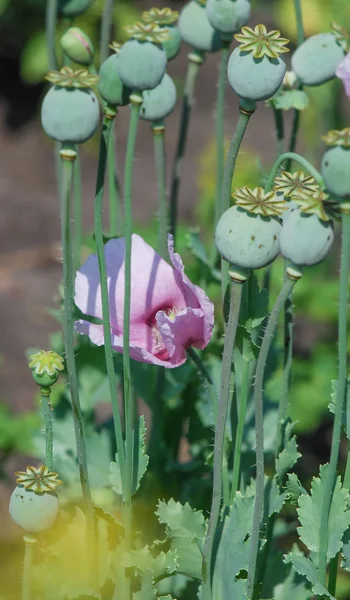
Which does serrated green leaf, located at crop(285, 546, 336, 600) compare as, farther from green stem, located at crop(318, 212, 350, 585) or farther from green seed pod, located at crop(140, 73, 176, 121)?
green seed pod, located at crop(140, 73, 176, 121)

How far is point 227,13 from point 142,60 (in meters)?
0.17

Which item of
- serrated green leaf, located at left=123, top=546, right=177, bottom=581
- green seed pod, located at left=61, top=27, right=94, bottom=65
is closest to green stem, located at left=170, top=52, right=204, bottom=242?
green seed pod, located at left=61, top=27, right=94, bottom=65

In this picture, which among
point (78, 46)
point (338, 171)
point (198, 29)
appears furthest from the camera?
point (198, 29)

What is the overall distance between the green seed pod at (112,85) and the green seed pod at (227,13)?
151mm

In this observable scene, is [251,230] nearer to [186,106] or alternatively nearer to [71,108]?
[71,108]

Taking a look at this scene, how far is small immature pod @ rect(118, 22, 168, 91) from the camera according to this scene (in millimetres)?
579

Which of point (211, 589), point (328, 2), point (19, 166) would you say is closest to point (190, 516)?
point (211, 589)

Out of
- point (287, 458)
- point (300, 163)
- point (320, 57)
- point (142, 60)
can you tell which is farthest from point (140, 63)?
point (287, 458)

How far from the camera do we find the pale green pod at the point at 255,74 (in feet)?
1.85

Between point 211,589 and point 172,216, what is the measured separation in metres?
0.37

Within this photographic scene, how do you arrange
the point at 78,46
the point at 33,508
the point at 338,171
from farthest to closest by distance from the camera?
the point at 78,46, the point at 33,508, the point at 338,171

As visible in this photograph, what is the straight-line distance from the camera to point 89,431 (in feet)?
2.92

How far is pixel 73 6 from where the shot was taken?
84 centimetres

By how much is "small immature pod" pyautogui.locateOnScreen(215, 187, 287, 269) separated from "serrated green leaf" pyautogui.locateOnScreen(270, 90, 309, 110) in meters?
0.24
